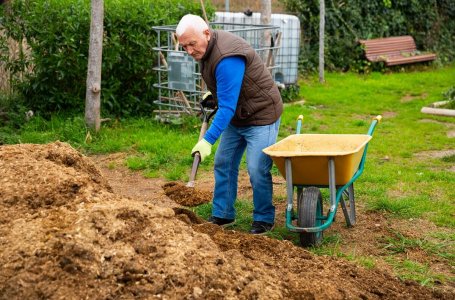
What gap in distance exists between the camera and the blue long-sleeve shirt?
5.52 metres

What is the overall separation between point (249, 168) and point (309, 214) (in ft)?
2.25

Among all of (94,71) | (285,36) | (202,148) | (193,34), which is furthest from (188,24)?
(285,36)

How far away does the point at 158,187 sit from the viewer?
7656mm

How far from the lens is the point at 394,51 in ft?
57.1

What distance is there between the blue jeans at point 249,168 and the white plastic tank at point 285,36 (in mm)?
6599

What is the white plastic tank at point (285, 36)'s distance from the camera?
12.8 metres

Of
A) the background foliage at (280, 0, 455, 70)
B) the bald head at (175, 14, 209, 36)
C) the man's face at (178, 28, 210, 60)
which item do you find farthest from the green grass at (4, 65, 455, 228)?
the bald head at (175, 14, 209, 36)

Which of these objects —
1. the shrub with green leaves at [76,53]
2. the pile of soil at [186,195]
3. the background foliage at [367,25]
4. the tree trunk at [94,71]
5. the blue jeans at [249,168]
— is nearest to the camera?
the blue jeans at [249,168]

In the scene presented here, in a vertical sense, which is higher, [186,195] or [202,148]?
[202,148]

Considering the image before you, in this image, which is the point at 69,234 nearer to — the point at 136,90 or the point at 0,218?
the point at 0,218

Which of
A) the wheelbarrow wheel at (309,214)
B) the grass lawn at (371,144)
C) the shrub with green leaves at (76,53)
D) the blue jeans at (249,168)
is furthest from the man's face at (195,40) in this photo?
the shrub with green leaves at (76,53)

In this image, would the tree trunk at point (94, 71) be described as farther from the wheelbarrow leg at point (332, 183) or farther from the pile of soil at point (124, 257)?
the wheelbarrow leg at point (332, 183)

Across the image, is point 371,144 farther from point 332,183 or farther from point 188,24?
point 188,24

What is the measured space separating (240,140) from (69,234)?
7.83 feet
